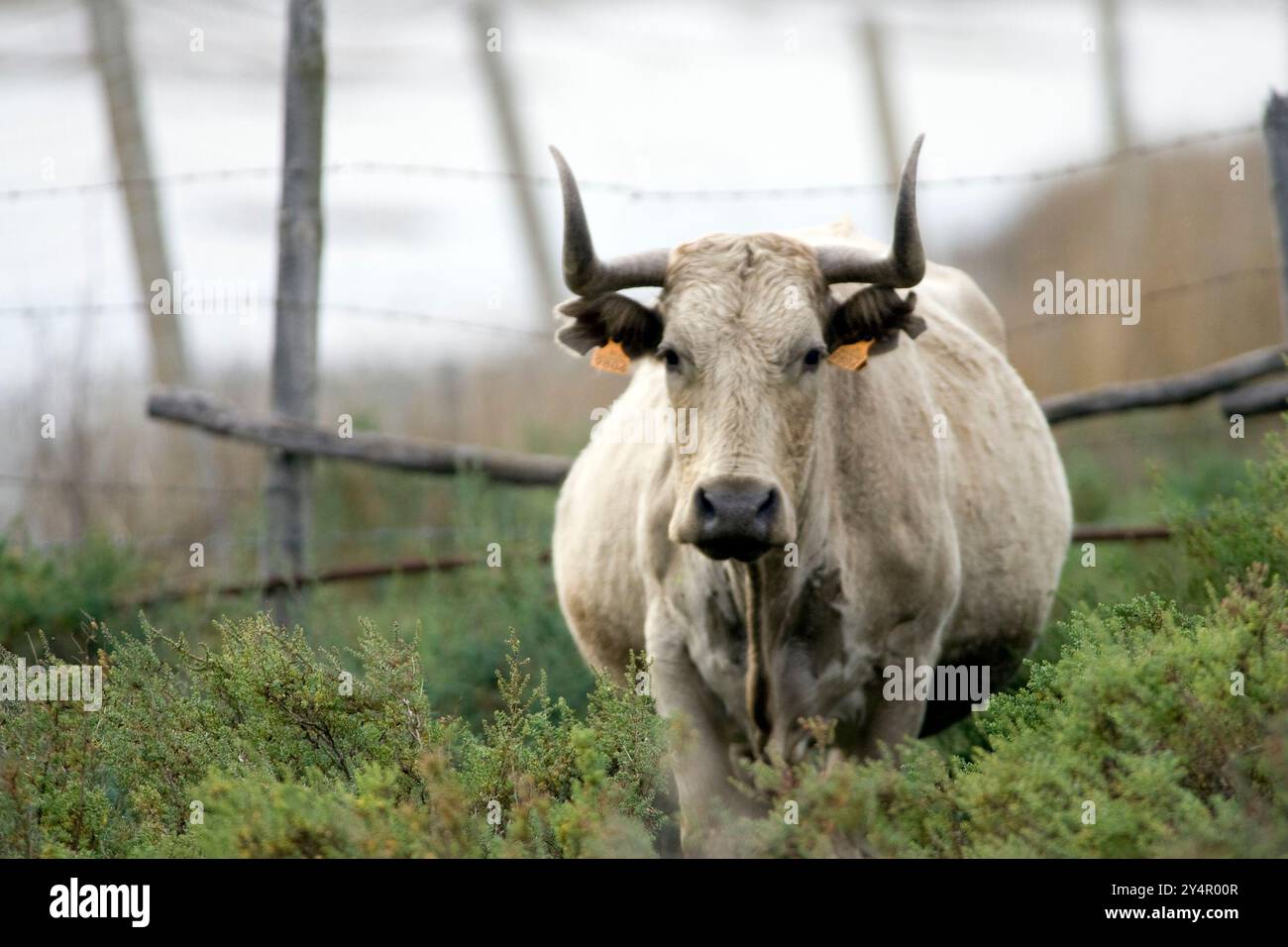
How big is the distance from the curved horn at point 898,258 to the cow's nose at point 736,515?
932 mm

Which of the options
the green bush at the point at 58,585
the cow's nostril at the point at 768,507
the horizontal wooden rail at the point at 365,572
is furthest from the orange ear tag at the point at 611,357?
the green bush at the point at 58,585

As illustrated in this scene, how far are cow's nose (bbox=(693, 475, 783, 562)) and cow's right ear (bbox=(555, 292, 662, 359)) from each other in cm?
91

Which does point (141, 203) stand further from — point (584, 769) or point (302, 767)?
point (584, 769)

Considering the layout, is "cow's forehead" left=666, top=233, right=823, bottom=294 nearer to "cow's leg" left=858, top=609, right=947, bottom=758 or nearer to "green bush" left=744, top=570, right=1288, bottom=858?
"cow's leg" left=858, top=609, right=947, bottom=758

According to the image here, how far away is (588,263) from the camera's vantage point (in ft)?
15.2

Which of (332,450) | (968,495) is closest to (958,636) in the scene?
(968,495)

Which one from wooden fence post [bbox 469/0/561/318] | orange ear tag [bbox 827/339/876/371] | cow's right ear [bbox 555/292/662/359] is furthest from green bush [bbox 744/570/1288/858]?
wooden fence post [bbox 469/0/561/318]

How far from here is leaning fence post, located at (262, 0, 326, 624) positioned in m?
7.63

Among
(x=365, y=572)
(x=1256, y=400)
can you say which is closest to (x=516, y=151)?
(x=365, y=572)

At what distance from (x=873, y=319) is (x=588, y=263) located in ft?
3.06

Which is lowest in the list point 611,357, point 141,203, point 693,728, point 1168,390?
point 693,728

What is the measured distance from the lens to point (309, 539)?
25.0ft

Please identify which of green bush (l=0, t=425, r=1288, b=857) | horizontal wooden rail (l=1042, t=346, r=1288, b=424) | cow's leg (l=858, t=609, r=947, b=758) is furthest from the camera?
horizontal wooden rail (l=1042, t=346, r=1288, b=424)

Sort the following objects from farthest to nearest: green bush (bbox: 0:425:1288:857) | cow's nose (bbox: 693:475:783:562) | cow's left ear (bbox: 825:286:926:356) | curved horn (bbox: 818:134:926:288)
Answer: cow's left ear (bbox: 825:286:926:356) → curved horn (bbox: 818:134:926:288) → cow's nose (bbox: 693:475:783:562) → green bush (bbox: 0:425:1288:857)
